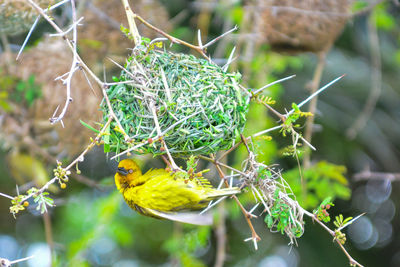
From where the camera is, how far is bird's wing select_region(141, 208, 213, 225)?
1741mm

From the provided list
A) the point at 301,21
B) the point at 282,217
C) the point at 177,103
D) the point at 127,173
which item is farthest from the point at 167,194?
the point at 301,21

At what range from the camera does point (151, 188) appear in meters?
1.90

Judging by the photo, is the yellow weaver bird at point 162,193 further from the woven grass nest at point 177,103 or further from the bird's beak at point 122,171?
the woven grass nest at point 177,103

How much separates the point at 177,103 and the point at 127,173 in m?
0.47

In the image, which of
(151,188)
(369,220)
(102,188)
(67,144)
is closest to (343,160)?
(369,220)

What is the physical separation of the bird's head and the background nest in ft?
5.23

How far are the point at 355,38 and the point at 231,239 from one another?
8.74ft

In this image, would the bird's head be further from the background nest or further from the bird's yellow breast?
the background nest

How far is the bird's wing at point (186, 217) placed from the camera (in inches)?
68.6

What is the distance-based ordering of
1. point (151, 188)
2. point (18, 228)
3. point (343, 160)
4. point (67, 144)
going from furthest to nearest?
point (18, 228) < point (343, 160) < point (67, 144) < point (151, 188)

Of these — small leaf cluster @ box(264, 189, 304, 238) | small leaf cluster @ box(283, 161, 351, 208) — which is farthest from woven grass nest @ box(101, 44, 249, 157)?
small leaf cluster @ box(283, 161, 351, 208)

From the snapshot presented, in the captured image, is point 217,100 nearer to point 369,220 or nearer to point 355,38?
point 355,38

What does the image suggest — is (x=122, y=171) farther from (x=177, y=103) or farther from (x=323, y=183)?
(x=323, y=183)

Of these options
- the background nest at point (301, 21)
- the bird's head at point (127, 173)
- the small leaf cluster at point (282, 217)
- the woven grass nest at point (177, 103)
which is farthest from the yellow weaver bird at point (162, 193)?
the background nest at point (301, 21)
